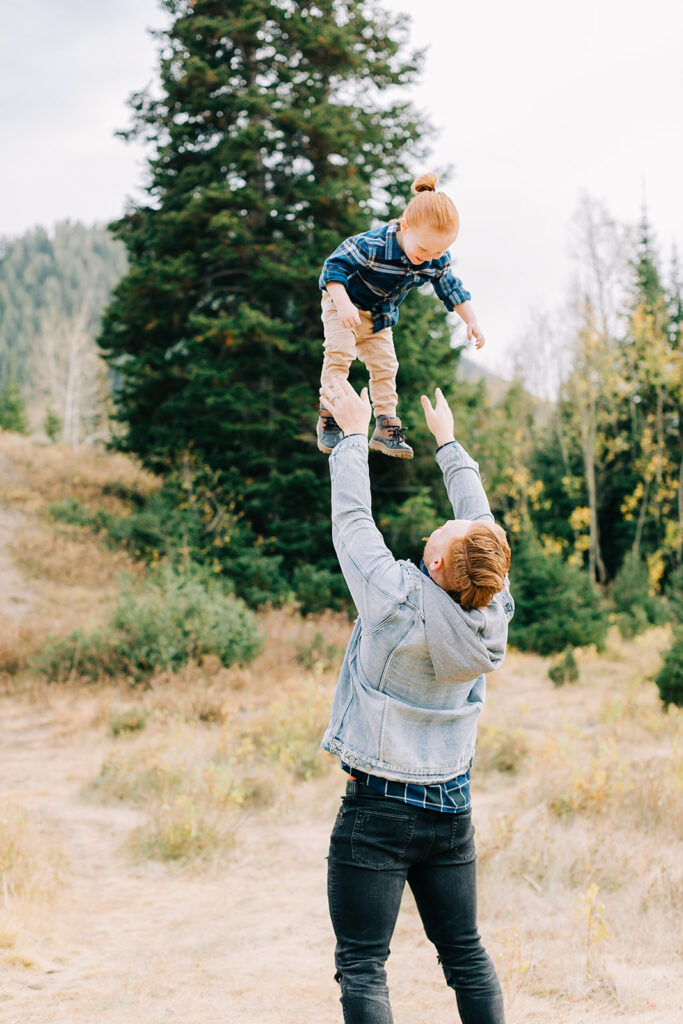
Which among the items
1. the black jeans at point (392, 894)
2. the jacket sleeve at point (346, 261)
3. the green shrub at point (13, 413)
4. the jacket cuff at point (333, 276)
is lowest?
the black jeans at point (392, 894)

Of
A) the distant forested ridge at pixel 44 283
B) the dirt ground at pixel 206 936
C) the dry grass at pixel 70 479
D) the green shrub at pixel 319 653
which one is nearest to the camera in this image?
the dirt ground at pixel 206 936

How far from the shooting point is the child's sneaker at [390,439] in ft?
10.6

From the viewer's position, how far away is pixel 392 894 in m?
2.18

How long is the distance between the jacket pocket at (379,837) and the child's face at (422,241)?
6.26 ft

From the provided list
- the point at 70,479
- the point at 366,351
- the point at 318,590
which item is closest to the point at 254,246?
the point at 318,590

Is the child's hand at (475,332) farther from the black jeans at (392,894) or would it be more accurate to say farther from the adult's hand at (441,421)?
the black jeans at (392,894)

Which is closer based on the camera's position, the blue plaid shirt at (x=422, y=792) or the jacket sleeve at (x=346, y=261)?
the blue plaid shirt at (x=422, y=792)

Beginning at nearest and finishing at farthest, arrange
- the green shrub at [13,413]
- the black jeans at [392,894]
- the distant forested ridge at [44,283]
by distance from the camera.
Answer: the black jeans at [392,894]
the green shrub at [13,413]
the distant forested ridge at [44,283]

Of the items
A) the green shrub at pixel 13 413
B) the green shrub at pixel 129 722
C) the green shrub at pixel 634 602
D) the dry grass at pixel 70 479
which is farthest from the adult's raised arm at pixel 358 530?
the green shrub at pixel 13 413

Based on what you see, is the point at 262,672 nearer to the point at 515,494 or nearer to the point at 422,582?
the point at 422,582

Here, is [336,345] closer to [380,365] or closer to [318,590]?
[380,365]

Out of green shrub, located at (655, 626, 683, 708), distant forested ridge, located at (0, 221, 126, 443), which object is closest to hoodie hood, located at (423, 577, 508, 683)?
green shrub, located at (655, 626, 683, 708)

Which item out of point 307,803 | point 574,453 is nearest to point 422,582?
point 307,803

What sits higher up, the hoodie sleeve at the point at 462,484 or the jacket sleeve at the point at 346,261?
the jacket sleeve at the point at 346,261
